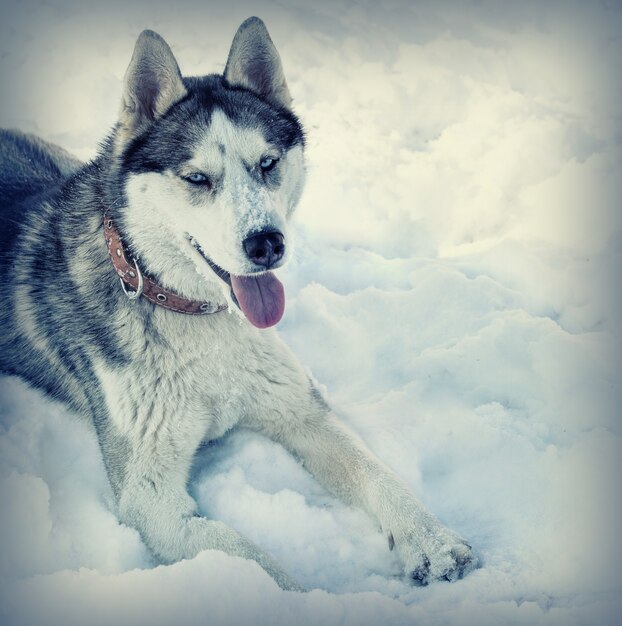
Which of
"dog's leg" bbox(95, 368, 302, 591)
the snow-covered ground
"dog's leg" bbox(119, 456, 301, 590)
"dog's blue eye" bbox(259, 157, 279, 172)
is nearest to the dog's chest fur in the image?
"dog's leg" bbox(95, 368, 302, 591)

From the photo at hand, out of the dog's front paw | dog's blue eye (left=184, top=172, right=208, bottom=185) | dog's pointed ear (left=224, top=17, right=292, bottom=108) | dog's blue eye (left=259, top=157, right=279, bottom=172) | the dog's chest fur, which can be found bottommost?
the dog's front paw

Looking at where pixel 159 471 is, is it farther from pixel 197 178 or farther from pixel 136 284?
pixel 197 178

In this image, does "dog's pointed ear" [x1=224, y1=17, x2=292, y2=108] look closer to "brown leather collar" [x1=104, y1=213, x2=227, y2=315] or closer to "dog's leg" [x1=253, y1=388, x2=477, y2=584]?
"brown leather collar" [x1=104, y1=213, x2=227, y2=315]

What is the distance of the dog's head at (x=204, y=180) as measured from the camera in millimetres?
2086

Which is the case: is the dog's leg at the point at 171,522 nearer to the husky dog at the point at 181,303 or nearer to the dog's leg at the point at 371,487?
the husky dog at the point at 181,303

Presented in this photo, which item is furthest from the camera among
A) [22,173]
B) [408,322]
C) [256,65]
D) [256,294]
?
[408,322]

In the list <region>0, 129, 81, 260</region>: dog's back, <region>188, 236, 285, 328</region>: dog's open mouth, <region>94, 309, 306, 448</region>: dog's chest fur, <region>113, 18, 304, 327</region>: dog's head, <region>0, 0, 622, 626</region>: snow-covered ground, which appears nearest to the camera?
<region>0, 0, 622, 626</region>: snow-covered ground

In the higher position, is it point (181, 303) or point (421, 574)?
point (181, 303)

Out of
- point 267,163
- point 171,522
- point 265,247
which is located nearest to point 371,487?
point 171,522

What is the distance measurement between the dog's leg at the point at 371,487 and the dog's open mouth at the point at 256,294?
0.51 metres

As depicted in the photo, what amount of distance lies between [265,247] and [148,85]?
2.73ft

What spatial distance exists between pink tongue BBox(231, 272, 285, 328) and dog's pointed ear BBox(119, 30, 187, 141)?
73cm

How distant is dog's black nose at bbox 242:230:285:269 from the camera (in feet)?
6.68

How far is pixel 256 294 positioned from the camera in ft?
7.41
